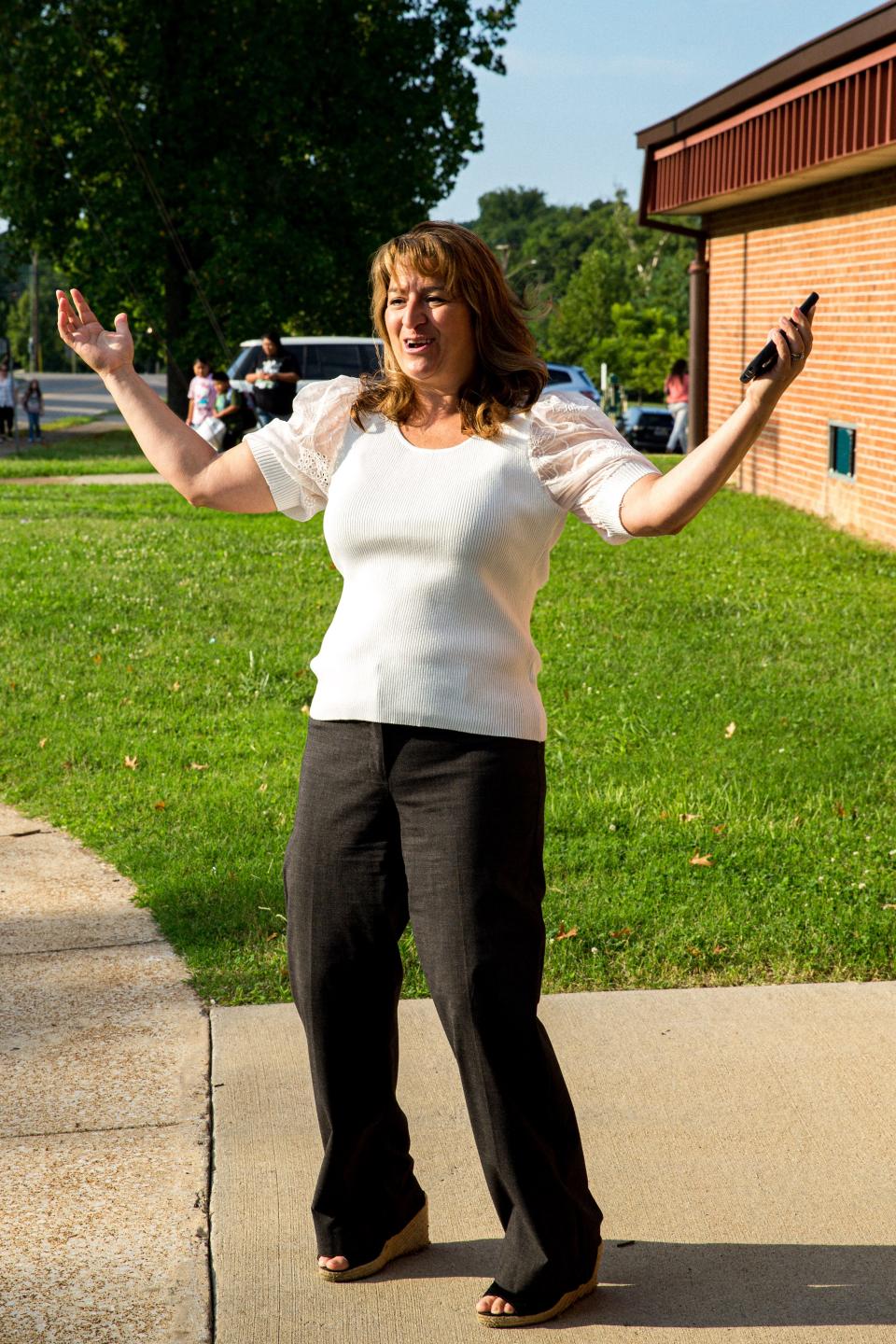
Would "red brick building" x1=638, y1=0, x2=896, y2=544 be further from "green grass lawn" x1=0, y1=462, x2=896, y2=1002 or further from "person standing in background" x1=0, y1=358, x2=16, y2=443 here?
"person standing in background" x1=0, y1=358, x2=16, y2=443

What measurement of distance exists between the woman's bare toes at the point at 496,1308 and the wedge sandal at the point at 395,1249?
0.87ft

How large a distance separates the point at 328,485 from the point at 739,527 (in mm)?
10789

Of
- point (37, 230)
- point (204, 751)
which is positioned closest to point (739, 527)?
point (204, 751)

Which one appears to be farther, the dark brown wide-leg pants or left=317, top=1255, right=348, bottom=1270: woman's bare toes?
left=317, top=1255, right=348, bottom=1270: woman's bare toes

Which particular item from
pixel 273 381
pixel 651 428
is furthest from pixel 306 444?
pixel 651 428

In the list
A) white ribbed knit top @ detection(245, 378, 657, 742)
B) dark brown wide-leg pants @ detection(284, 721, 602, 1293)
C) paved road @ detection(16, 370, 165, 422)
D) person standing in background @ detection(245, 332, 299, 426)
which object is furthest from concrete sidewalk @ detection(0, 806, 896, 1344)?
paved road @ detection(16, 370, 165, 422)

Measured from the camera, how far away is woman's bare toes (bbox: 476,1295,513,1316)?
2.81m

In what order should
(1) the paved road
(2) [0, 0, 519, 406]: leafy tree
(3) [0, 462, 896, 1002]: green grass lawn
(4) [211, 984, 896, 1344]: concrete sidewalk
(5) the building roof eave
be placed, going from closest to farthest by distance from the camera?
1. (4) [211, 984, 896, 1344]: concrete sidewalk
2. (3) [0, 462, 896, 1002]: green grass lawn
3. (5) the building roof eave
4. (2) [0, 0, 519, 406]: leafy tree
5. (1) the paved road

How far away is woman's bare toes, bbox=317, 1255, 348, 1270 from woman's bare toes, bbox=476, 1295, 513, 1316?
0.30 meters

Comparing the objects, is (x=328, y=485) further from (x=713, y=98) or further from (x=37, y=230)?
(x=37, y=230)

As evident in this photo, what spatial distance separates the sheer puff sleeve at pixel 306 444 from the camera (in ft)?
9.63

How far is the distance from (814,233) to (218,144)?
19142mm

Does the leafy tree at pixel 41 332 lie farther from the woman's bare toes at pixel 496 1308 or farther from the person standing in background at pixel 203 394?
the woman's bare toes at pixel 496 1308

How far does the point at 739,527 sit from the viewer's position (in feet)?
43.8
